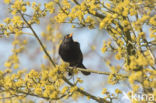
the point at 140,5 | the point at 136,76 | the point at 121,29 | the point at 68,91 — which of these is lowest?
the point at 68,91

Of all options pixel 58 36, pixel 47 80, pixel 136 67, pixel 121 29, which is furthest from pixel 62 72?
pixel 58 36

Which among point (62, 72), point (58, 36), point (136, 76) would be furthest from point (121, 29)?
point (58, 36)

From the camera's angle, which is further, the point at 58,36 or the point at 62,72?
the point at 58,36

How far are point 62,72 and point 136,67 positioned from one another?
3.32ft

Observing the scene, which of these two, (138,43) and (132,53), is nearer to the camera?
(138,43)

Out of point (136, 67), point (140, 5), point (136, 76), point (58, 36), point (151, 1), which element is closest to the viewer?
point (136, 76)

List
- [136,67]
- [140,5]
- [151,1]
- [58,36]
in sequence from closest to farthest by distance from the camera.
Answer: [136,67] → [151,1] → [140,5] → [58,36]

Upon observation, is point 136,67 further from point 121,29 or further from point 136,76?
point 121,29

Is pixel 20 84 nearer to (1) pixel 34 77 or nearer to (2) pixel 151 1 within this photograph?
(1) pixel 34 77

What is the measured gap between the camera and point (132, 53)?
3074 mm

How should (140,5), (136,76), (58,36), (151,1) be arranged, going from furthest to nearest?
(58,36), (140,5), (151,1), (136,76)

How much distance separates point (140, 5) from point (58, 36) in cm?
270

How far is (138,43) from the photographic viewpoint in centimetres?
283

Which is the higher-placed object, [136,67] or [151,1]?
[151,1]
